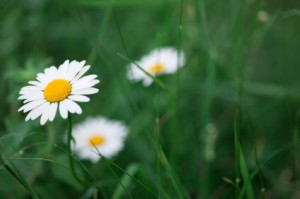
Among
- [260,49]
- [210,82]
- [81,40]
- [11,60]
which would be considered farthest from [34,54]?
[260,49]

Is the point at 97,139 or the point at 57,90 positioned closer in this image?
the point at 57,90

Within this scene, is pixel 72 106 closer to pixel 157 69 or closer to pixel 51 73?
pixel 51 73

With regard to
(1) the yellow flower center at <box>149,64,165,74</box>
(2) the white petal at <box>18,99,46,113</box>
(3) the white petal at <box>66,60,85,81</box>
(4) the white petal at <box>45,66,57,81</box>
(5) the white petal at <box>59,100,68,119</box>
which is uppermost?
(3) the white petal at <box>66,60,85,81</box>

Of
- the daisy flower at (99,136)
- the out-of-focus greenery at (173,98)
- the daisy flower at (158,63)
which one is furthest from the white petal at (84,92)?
the daisy flower at (158,63)

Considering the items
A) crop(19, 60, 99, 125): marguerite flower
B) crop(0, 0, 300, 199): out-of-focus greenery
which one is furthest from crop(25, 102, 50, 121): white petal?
crop(0, 0, 300, 199): out-of-focus greenery

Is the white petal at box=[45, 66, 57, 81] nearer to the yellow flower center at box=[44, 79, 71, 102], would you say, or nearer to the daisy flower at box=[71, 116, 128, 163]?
the yellow flower center at box=[44, 79, 71, 102]

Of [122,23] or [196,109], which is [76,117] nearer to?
[196,109]

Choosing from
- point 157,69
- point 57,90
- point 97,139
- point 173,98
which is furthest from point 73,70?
point 157,69
